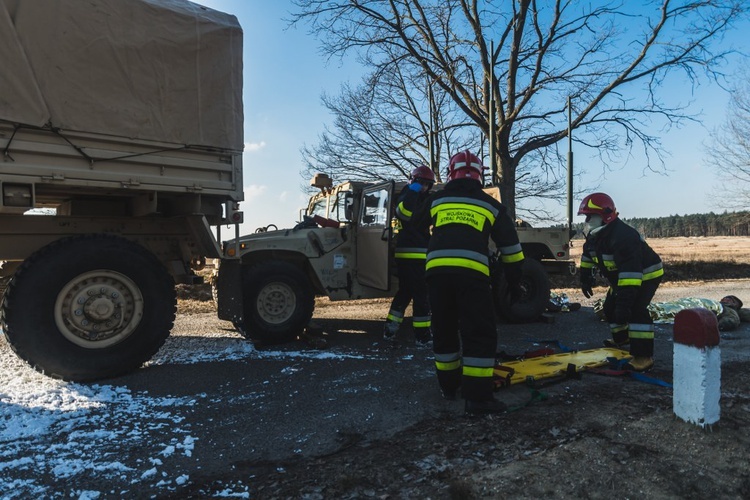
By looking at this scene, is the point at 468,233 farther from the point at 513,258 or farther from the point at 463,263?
the point at 513,258

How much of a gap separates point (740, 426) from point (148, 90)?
17.9 ft

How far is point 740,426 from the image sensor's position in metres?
3.30

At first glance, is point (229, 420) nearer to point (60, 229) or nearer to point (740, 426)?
point (60, 229)

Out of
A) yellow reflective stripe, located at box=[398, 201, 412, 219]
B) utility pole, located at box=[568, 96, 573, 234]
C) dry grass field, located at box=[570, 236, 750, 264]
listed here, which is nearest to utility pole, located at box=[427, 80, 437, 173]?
utility pole, located at box=[568, 96, 573, 234]

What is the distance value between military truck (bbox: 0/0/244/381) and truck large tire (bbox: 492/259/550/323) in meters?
4.45

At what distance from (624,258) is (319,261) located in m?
3.65

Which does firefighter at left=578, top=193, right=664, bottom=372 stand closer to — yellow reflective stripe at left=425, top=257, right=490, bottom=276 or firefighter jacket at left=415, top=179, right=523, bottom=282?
firefighter jacket at left=415, top=179, right=523, bottom=282

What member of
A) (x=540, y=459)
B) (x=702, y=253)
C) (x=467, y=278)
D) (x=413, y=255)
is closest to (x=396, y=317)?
(x=413, y=255)

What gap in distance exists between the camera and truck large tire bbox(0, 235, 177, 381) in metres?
4.16

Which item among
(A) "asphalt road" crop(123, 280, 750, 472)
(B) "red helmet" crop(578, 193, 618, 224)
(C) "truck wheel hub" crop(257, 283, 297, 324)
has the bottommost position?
(A) "asphalt road" crop(123, 280, 750, 472)


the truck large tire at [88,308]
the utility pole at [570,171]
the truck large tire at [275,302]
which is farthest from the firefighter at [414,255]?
the utility pole at [570,171]

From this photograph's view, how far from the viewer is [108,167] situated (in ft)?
14.8

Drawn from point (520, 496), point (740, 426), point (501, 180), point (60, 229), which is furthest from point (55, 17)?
point (501, 180)

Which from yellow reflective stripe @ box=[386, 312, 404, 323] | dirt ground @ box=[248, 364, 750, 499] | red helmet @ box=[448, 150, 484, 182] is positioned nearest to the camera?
dirt ground @ box=[248, 364, 750, 499]
